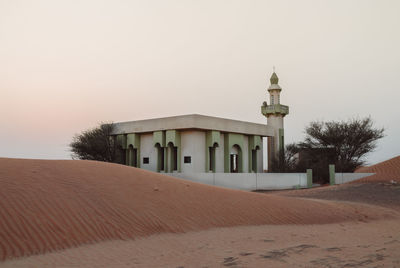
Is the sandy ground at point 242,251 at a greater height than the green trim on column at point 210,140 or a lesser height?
lesser

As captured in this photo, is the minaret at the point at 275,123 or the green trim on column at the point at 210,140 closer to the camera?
the green trim on column at the point at 210,140

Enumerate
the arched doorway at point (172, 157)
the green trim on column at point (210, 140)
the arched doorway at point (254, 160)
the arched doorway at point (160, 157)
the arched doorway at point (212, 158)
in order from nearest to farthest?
the green trim on column at point (210, 140), the arched doorway at point (172, 157), the arched doorway at point (212, 158), the arched doorway at point (160, 157), the arched doorway at point (254, 160)

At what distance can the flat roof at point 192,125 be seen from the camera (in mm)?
28297

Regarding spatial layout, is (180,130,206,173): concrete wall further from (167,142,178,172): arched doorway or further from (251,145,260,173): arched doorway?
(251,145,260,173): arched doorway

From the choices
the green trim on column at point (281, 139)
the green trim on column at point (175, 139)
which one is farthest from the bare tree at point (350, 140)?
the green trim on column at point (175, 139)

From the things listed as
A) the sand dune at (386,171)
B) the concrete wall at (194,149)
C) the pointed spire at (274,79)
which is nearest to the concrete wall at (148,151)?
the concrete wall at (194,149)

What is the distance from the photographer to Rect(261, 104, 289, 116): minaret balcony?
38.2 metres

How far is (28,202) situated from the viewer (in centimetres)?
941

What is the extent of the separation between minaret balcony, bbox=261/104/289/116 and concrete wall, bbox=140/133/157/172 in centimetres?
1337

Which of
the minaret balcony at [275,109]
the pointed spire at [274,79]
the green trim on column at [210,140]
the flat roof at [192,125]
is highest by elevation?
the pointed spire at [274,79]

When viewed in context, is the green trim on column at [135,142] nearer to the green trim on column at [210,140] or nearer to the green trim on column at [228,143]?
the green trim on column at [210,140]

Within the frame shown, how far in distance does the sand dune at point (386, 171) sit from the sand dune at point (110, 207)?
1182 cm

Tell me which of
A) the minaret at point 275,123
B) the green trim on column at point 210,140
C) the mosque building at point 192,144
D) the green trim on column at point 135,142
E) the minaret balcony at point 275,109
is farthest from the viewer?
the minaret balcony at point 275,109

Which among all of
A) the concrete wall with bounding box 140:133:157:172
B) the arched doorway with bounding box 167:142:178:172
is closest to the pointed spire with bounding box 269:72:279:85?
the arched doorway with bounding box 167:142:178:172
